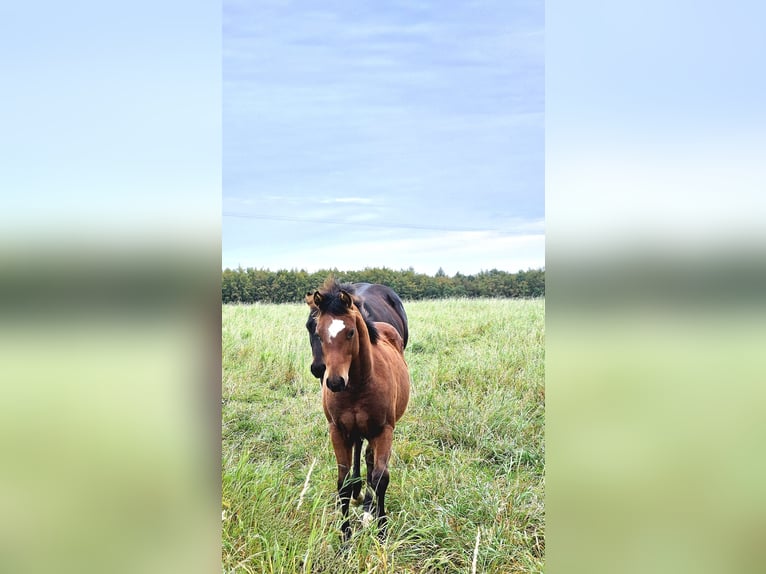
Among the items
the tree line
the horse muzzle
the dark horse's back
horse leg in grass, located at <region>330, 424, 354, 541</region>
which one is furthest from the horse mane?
the tree line

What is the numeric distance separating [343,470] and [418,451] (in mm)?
897

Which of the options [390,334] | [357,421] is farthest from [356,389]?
[390,334]

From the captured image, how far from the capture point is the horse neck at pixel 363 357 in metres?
2.66

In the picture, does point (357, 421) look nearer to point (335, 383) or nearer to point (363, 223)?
point (335, 383)

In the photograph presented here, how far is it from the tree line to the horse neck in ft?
6.02

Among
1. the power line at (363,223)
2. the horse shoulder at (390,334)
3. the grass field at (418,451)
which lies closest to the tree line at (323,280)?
the grass field at (418,451)

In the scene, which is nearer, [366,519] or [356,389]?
[356,389]

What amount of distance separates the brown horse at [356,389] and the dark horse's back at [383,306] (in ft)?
1.09

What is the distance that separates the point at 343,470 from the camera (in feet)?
9.70
